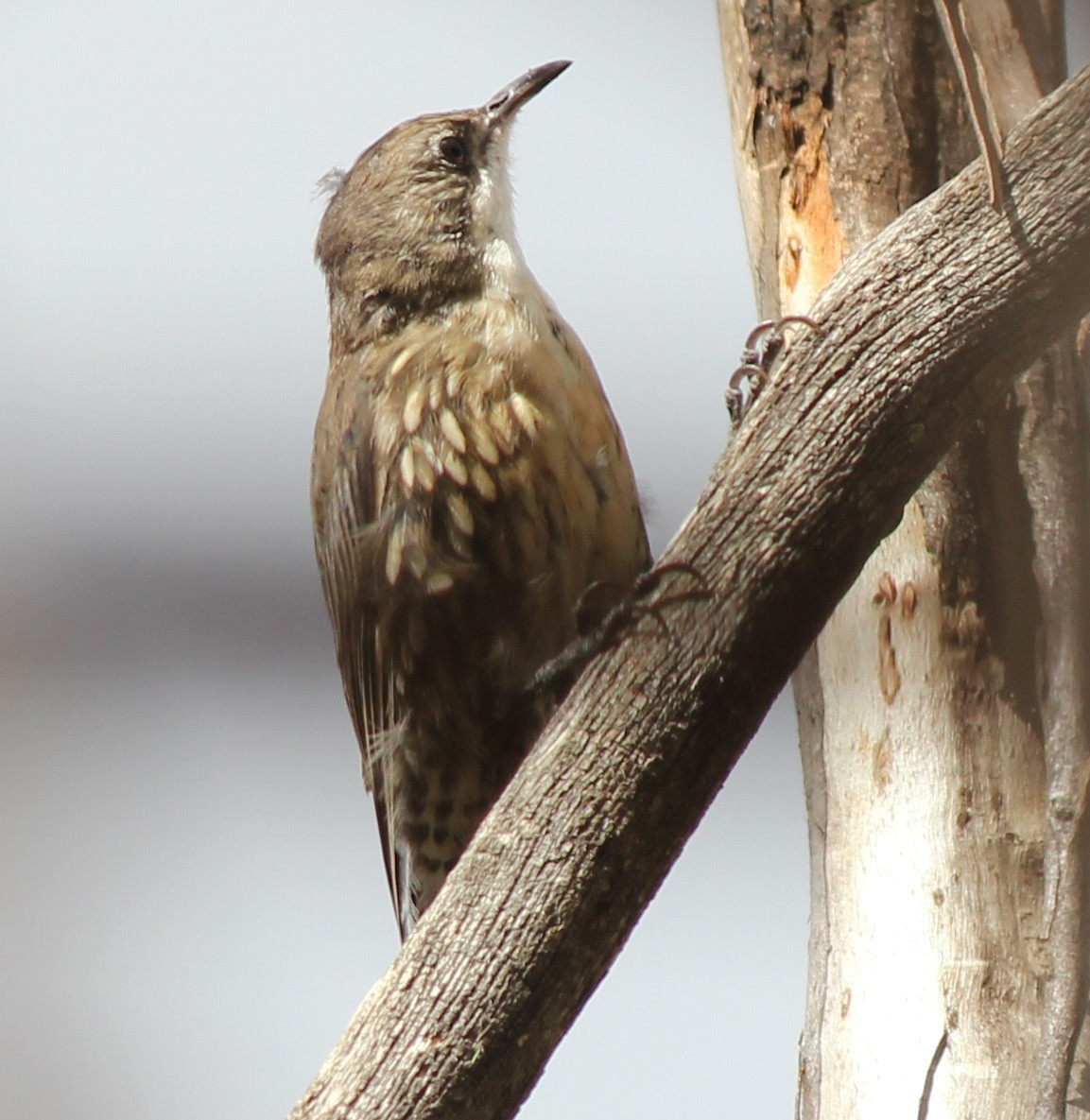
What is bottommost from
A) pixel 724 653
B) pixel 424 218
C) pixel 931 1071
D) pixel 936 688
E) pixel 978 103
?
pixel 931 1071

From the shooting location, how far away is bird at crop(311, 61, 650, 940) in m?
2.77

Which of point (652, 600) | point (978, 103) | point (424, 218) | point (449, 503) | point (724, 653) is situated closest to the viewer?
point (978, 103)

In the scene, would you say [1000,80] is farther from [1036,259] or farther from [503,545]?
[503,545]

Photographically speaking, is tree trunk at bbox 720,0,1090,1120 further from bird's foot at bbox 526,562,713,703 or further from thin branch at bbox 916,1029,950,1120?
bird's foot at bbox 526,562,713,703

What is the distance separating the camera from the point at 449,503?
110 inches

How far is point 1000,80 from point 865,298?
2.26 feet

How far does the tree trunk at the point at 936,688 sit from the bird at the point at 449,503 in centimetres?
46

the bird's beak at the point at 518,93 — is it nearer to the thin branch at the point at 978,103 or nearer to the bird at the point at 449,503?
the bird at the point at 449,503

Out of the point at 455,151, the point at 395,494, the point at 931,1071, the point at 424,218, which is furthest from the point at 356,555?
the point at 931,1071

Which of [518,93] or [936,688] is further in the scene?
[518,93]

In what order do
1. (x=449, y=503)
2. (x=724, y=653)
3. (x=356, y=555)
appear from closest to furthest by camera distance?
(x=724, y=653)
(x=449, y=503)
(x=356, y=555)

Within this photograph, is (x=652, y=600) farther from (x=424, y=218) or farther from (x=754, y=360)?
(x=424, y=218)

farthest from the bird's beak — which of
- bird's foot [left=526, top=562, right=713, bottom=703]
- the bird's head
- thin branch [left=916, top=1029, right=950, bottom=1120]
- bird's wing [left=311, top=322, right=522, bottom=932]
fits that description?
thin branch [left=916, top=1029, right=950, bottom=1120]

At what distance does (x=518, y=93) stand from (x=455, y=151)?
0.81ft
